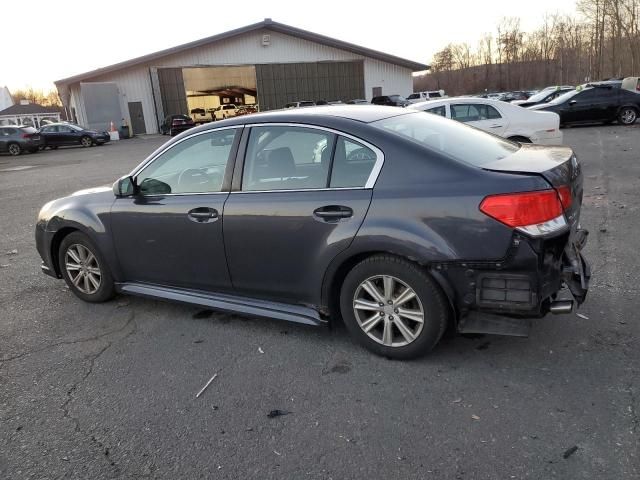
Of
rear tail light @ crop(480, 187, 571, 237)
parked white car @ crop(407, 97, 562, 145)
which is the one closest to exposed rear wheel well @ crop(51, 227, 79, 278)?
rear tail light @ crop(480, 187, 571, 237)

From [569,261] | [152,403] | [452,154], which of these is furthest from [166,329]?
[569,261]

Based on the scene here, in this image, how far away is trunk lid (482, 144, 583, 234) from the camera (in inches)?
122

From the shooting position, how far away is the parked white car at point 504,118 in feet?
33.6

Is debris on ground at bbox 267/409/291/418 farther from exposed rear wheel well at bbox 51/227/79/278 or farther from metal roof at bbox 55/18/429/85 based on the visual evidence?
metal roof at bbox 55/18/429/85

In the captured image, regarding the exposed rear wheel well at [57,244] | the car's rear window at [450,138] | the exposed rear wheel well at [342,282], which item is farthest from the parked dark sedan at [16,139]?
the exposed rear wheel well at [342,282]

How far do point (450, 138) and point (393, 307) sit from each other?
4.23ft

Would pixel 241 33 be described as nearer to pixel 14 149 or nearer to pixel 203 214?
pixel 14 149

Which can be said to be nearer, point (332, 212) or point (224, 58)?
point (332, 212)

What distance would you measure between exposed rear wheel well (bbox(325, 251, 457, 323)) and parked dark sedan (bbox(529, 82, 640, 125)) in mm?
17848

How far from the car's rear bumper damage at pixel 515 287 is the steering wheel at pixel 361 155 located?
2.78 ft

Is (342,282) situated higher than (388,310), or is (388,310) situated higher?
(342,282)

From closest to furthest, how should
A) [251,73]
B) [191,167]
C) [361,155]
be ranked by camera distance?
1. [361,155]
2. [191,167]
3. [251,73]

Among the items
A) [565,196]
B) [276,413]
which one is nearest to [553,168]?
[565,196]

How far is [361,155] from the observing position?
11.3 ft
